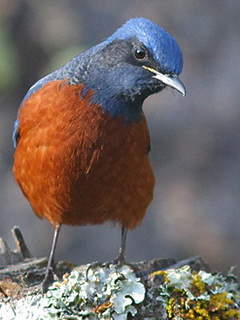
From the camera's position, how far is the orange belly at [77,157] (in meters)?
6.52

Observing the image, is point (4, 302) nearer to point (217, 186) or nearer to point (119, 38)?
point (119, 38)

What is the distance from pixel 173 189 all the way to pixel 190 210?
0.47 metres

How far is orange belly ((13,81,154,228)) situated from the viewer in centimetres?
652

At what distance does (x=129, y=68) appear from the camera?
6484 mm

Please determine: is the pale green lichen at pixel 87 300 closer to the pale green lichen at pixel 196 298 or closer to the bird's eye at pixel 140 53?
the pale green lichen at pixel 196 298

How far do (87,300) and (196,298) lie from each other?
2.91 feet

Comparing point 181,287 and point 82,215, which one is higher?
point 82,215

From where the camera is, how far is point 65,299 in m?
5.25

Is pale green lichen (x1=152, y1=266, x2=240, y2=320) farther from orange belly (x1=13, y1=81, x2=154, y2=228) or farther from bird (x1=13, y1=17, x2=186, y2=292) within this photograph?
orange belly (x1=13, y1=81, x2=154, y2=228)

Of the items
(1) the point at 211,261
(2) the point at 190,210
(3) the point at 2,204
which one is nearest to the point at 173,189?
(2) the point at 190,210

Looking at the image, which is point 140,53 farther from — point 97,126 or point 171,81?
point 97,126

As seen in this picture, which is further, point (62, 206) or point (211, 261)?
point (211, 261)

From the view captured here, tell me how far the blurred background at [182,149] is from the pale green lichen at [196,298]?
570cm

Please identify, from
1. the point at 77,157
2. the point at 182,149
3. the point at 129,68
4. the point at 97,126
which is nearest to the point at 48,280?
the point at 77,157
